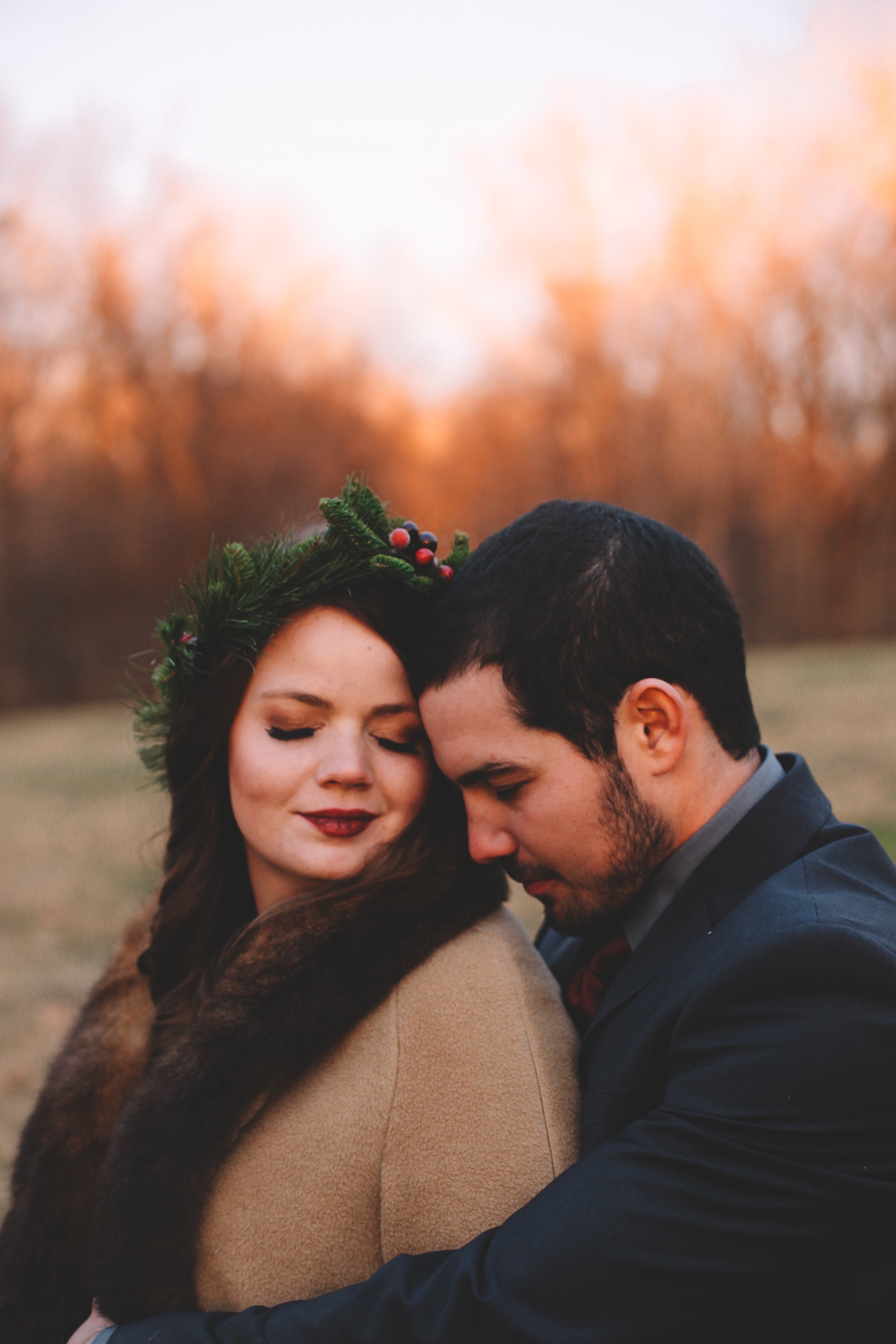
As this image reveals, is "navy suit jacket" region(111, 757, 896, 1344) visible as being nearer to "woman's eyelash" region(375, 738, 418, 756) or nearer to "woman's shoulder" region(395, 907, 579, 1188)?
"woman's shoulder" region(395, 907, 579, 1188)

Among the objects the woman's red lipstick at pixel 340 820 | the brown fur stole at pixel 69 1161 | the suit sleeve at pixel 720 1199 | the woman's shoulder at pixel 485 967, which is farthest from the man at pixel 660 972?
the brown fur stole at pixel 69 1161

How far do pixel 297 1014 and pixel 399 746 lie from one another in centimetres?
59

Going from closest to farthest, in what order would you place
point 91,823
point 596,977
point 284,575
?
1. point 596,977
2. point 284,575
3. point 91,823

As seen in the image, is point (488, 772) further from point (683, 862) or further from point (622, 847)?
point (683, 862)

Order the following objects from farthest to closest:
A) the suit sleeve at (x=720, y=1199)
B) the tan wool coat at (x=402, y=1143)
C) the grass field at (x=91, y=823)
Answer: the grass field at (x=91, y=823)
the tan wool coat at (x=402, y=1143)
the suit sleeve at (x=720, y=1199)

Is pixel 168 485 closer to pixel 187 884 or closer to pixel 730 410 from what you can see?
pixel 730 410

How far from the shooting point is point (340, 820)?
214 cm

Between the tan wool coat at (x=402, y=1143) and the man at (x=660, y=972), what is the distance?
10cm

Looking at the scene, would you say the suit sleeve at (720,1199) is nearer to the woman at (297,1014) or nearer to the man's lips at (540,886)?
the woman at (297,1014)

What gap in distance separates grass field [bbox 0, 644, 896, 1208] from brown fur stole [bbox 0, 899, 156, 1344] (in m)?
0.55

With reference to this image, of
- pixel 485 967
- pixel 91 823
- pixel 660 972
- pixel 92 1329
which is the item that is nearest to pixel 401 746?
pixel 485 967

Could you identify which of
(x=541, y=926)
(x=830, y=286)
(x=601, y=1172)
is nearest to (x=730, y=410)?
(x=830, y=286)

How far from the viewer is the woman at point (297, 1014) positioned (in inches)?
69.7

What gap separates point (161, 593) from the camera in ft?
66.1
